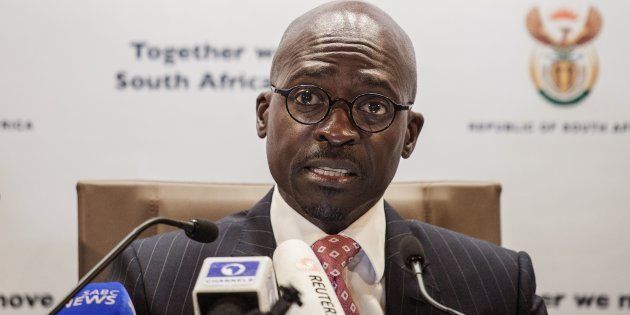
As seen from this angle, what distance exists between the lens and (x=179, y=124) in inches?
99.7

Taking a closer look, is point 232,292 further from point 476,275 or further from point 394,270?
point 476,275

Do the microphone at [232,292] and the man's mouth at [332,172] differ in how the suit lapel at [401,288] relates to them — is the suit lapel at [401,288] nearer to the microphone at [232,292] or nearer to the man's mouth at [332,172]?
the man's mouth at [332,172]

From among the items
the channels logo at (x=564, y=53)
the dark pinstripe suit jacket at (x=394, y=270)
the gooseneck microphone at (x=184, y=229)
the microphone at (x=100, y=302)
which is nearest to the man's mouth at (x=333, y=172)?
the dark pinstripe suit jacket at (x=394, y=270)

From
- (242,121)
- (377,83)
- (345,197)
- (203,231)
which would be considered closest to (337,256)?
(345,197)

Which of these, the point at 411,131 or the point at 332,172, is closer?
the point at 332,172

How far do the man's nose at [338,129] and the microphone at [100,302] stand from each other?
1.77 ft

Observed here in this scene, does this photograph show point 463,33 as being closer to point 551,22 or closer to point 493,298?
point 551,22

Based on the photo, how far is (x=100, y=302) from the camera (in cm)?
99

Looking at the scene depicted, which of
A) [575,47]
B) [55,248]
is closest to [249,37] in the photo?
[55,248]

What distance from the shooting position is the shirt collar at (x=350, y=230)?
1571 mm

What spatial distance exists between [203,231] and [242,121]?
1.48m

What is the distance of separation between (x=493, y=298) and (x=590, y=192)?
114cm

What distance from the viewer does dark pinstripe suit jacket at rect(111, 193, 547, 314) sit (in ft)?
5.14

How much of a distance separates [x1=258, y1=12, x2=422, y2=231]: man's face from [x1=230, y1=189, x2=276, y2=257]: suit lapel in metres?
0.11
